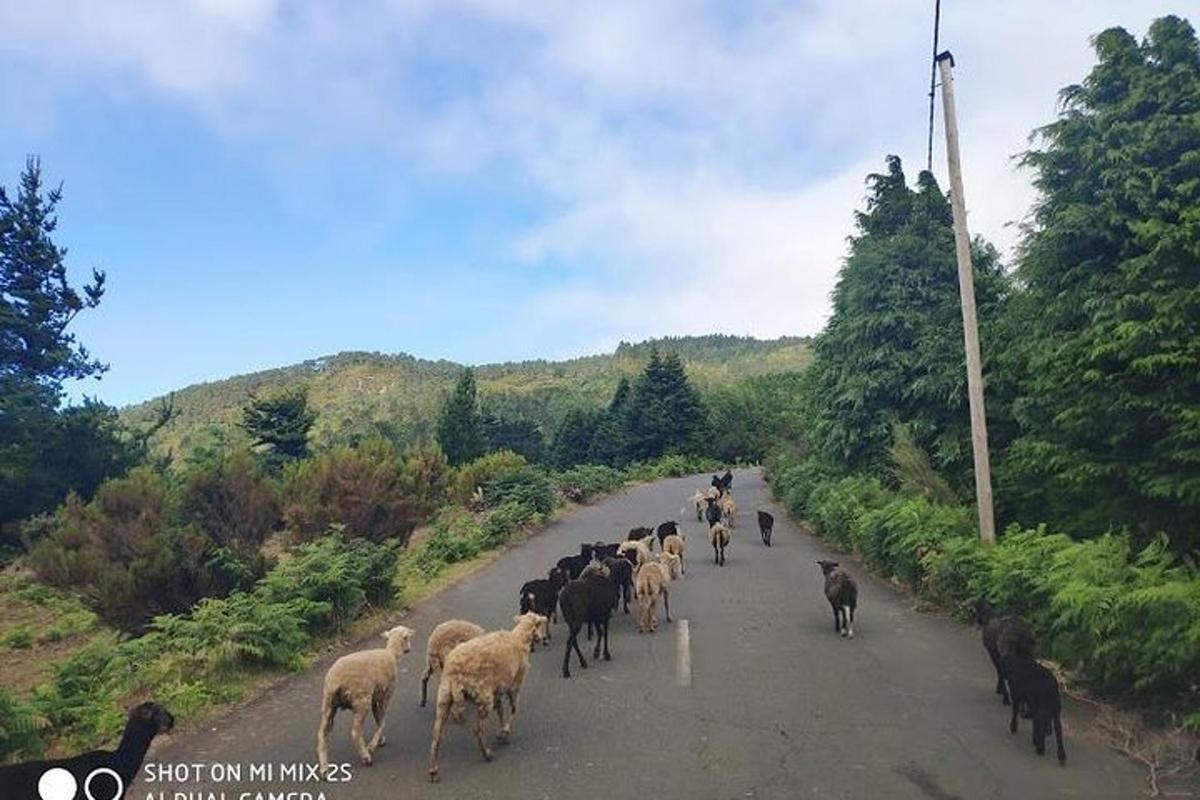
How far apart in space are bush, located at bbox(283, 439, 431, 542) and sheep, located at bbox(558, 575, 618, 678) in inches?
468

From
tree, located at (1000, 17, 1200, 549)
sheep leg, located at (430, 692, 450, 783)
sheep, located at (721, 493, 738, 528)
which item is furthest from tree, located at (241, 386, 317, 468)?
sheep leg, located at (430, 692, 450, 783)

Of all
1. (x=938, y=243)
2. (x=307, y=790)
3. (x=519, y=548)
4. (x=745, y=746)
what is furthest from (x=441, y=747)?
(x=938, y=243)

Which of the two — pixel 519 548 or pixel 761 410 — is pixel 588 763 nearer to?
pixel 519 548

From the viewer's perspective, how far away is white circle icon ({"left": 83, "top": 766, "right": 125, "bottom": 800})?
5102mm

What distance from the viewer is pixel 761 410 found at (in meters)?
80.5

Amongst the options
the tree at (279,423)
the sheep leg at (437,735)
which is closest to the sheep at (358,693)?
the sheep leg at (437,735)

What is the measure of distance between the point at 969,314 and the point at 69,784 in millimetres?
13454

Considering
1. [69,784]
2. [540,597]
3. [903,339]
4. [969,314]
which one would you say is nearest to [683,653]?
[540,597]

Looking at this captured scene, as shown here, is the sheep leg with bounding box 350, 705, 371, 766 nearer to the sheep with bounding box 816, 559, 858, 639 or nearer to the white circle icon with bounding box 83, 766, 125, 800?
the white circle icon with bounding box 83, 766, 125, 800

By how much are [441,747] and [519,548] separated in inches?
604

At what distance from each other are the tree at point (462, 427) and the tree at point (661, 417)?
17.6 metres

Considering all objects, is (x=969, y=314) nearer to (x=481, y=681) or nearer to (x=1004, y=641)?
(x=1004, y=641)

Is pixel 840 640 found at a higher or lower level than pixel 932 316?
lower

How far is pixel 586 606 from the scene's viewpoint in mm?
9883
